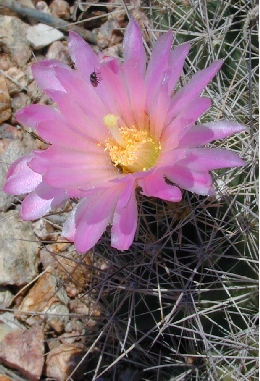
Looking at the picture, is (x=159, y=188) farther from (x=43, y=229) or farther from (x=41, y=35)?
(x=41, y=35)

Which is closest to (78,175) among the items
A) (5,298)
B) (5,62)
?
(5,298)

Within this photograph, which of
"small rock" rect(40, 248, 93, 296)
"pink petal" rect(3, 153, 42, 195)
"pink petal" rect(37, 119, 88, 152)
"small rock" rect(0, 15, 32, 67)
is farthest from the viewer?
"small rock" rect(0, 15, 32, 67)

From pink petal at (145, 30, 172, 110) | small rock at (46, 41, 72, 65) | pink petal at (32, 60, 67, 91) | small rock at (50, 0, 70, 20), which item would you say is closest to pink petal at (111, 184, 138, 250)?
pink petal at (145, 30, 172, 110)

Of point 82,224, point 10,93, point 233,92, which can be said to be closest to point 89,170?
point 82,224

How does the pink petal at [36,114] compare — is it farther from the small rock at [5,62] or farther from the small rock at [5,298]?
the small rock at [5,62]

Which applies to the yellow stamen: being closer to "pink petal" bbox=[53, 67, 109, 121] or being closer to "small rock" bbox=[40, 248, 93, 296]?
"pink petal" bbox=[53, 67, 109, 121]

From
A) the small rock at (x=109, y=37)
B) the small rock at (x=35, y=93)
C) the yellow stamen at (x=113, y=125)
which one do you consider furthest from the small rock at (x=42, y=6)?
the yellow stamen at (x=113, y=125)
